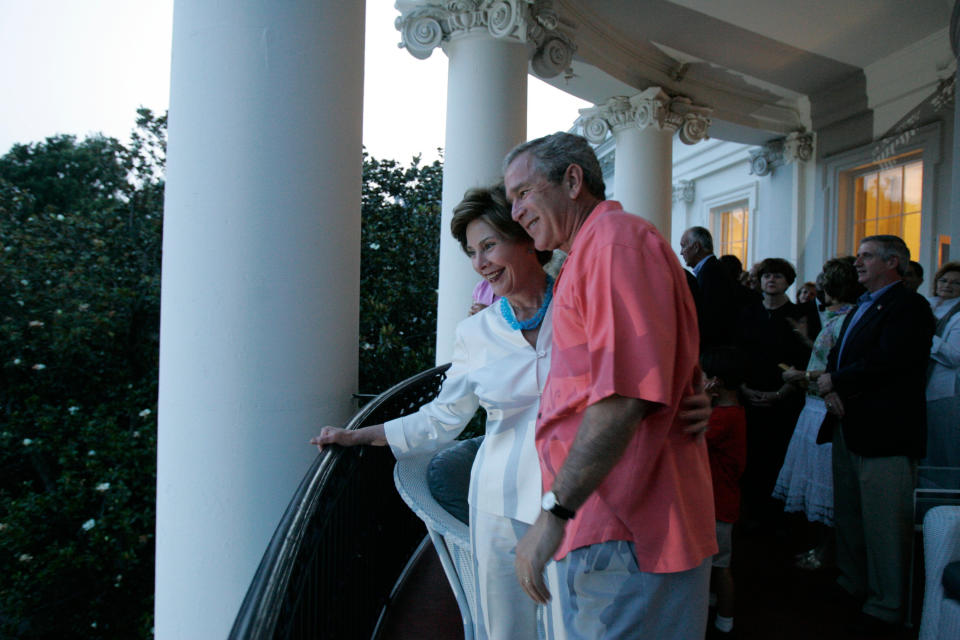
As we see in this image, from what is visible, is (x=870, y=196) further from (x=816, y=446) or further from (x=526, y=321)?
(x=526, y=321)

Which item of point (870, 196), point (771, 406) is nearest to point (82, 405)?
point (771, 406)

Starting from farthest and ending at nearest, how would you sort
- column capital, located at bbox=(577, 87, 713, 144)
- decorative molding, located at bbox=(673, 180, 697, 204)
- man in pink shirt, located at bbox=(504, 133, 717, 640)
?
decorative molding, located at bbox=(673, 180, 697, 204) → column capital, located at bbox=(577, 87, 713, 144) → man in pink shirt, located at bbox=(504, 133, 717, 640)

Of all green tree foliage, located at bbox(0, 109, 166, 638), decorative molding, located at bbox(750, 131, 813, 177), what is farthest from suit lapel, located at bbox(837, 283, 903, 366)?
decorative molding, located at bbox(750, 131, 813, 177)

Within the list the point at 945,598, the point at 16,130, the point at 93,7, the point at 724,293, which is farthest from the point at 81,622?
the point at 93,7

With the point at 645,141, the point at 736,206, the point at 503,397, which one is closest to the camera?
the point at 503,397

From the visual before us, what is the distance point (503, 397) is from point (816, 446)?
3.51 m

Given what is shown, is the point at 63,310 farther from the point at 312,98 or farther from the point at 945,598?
the point at 945,598

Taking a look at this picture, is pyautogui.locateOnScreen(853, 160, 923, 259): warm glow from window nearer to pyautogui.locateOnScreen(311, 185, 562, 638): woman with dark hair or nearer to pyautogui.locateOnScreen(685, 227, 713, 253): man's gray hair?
pyautogui.locateOnScreen(685, 227, 713, 253): man's gray hair

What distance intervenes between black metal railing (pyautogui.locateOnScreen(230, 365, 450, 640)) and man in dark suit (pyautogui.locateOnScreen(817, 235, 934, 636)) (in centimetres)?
223

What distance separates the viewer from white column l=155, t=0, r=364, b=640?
263cm

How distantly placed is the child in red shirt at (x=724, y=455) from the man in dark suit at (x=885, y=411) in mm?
613

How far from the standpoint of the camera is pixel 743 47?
941 cm

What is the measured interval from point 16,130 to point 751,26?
14.0 metres

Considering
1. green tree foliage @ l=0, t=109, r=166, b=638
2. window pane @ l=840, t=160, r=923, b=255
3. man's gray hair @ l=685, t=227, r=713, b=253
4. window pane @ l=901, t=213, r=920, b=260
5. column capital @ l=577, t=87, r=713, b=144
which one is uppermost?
column capital @ l=577, t=87, r=713, b=144
